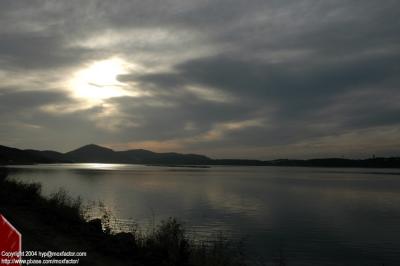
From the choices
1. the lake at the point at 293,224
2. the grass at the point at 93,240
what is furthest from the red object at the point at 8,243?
the lake at the point at 293,224

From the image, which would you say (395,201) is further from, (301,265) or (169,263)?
(169,263)

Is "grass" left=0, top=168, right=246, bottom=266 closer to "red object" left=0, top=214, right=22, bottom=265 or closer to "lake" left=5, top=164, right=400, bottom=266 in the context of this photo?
"red object" left=0, top=214, right=22, bottom=265

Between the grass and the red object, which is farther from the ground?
the red object

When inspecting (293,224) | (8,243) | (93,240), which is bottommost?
(293,224)

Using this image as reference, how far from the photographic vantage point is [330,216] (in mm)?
39281

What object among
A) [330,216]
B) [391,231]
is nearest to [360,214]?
[330,216]

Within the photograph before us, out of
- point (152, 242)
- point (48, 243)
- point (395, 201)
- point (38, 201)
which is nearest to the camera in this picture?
point (48, 243)

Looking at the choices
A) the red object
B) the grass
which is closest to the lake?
the grass

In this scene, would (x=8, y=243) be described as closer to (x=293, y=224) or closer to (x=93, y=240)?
(x=93, y=240)

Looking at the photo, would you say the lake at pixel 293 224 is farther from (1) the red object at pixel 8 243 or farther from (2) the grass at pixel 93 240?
(1) the red object at pixel 8 243

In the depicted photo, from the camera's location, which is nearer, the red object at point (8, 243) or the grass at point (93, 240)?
the red object at point (8, 243)

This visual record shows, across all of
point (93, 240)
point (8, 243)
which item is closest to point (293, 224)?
point (93, 240)

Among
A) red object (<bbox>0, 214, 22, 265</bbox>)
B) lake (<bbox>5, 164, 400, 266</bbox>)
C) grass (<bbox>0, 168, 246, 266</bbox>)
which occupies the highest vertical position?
red object (<bbox>0, 214, 22, 265</bbox>)

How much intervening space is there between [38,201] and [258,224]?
63.6 ft
